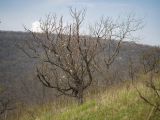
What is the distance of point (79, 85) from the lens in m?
12.3

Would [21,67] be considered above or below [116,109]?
below

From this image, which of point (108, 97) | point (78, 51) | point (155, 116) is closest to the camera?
point (155, 116)

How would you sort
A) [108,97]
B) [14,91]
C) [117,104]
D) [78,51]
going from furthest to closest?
1. [14,91]
2. [78,51]
3. [108,97]
4. [117,104]

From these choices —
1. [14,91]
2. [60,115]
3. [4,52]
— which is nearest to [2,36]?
[4,52]

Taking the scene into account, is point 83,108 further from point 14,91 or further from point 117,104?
point 14,91

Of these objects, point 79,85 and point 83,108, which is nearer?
point 83,108

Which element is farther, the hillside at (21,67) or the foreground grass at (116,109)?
the hillside at (21,67)

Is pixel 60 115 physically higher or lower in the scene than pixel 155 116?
lower

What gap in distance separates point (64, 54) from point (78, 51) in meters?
Answer: 0.61

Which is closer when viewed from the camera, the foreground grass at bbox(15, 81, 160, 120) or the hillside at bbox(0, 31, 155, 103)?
the foreground grass at bbox(15, 81, 160, 120)

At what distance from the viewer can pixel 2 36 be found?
82.3 m

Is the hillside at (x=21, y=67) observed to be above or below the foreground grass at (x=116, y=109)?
below

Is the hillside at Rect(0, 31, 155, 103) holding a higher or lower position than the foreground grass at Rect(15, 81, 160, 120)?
lower

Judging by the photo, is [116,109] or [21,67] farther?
[21,67]
